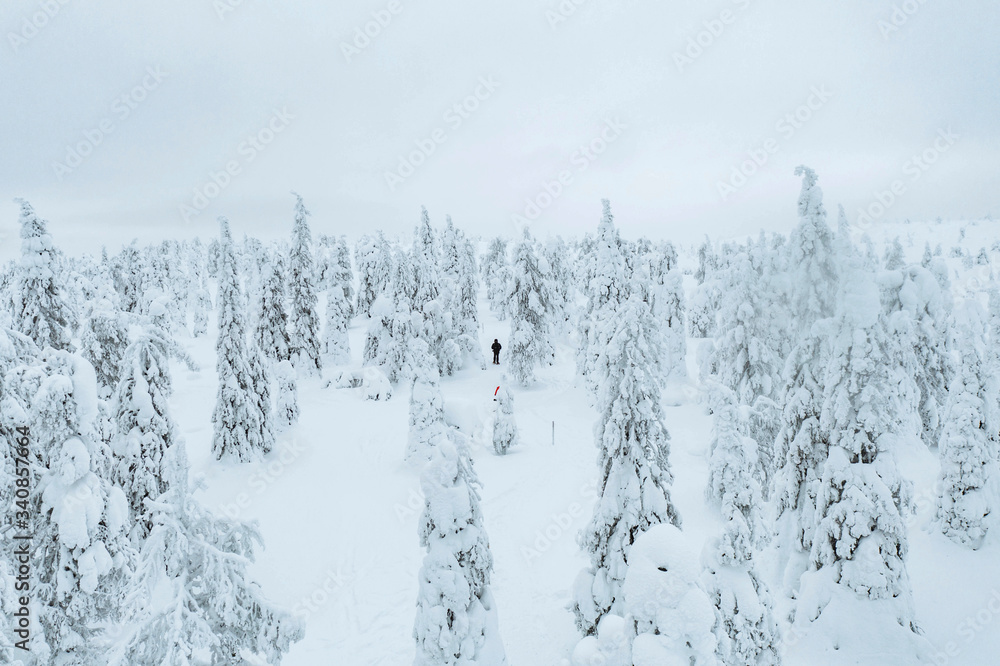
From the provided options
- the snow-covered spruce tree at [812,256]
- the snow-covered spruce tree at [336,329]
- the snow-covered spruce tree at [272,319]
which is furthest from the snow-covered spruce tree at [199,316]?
the snow-covered spruce tree at [812,256]

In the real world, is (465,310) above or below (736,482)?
above

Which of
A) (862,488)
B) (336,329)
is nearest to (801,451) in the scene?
(862,488)

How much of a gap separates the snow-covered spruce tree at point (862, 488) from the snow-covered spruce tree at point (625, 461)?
16.0 ft

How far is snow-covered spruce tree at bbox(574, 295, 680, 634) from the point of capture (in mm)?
10711

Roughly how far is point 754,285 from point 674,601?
19311 millimetres

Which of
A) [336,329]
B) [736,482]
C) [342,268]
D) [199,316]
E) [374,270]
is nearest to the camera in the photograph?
[736,482]

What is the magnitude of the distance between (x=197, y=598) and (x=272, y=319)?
32.2 meters

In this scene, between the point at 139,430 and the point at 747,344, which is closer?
the point at 139,430

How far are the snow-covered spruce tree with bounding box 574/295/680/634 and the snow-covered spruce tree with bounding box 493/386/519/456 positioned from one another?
14.1m

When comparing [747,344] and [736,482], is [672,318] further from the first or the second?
[736,482]

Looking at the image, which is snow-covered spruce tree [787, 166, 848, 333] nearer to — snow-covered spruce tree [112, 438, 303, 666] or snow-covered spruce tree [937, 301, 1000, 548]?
snow-covered spruce tree [937, 301, 1000, 548]

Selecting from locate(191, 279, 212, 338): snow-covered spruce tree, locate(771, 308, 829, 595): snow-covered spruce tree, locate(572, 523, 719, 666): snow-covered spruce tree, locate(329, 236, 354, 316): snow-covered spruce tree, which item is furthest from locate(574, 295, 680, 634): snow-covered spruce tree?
locate(191, 279, 212, 338): snow-covered spruce tree

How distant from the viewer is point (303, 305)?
37000mm

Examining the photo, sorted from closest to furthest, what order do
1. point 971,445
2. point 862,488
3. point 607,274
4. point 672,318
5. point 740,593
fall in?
point 740,593 < point 862,488 < point 971,445 < point 607,274 < point 672,318
